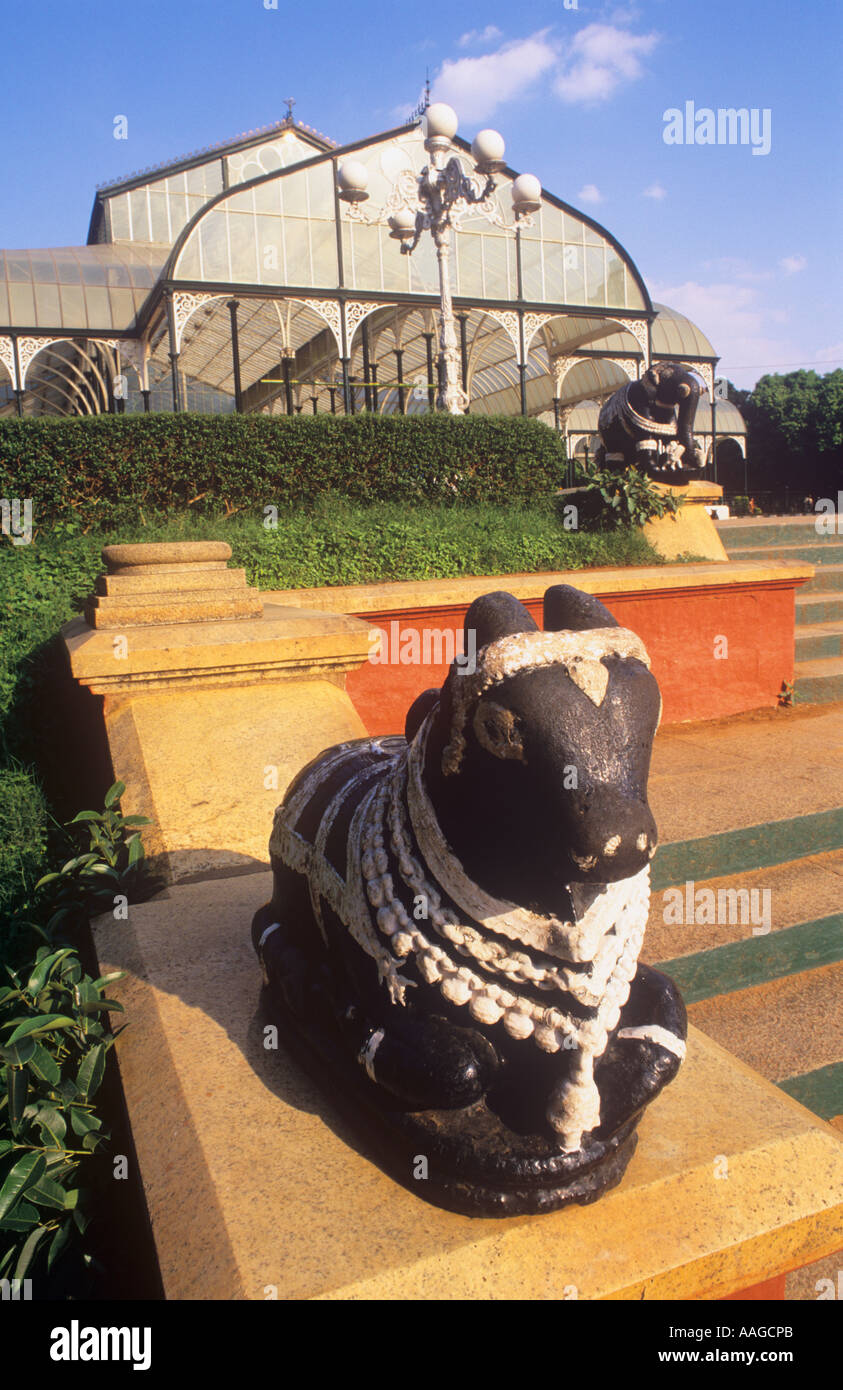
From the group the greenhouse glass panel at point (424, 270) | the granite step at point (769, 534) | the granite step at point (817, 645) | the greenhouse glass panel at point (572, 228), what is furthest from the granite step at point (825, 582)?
the greenhouse glass panel at point (572, 228)

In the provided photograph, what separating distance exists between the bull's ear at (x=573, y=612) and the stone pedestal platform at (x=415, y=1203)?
1.04 meters

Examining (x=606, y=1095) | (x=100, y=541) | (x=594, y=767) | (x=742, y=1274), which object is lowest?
(x=742, y=1274)

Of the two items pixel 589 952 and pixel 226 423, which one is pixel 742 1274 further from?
pixel 226 423

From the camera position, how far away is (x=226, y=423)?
332 inches

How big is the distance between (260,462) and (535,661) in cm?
771

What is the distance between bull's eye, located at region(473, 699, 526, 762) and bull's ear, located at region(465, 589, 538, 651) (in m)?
0.12

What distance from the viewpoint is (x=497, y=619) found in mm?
1449

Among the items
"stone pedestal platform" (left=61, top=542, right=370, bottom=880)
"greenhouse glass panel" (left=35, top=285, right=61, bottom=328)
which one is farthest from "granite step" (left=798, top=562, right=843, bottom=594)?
"greenhouse glass panel" (left=35, top=285, right=61, bottom=328)

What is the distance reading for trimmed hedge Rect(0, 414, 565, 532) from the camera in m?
7.86

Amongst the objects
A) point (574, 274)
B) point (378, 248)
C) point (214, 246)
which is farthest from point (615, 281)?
point (214, 246)

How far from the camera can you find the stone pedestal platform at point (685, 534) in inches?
340

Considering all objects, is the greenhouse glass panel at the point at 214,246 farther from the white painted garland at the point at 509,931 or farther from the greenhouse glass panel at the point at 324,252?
the white painted garland at the point at 509,931
